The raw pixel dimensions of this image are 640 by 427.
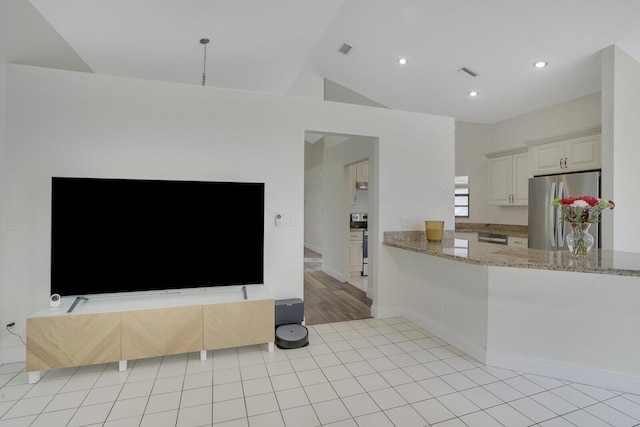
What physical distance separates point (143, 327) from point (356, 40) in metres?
4.12

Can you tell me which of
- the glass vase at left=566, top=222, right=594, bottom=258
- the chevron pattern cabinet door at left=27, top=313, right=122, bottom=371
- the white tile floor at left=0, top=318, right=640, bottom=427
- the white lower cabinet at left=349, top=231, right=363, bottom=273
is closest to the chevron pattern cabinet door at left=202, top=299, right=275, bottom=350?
the white tile floor at left=0, top=318, right=640, bottom=427

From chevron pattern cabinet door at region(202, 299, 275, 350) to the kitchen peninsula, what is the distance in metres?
1.67

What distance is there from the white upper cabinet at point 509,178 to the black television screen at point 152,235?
4.57m

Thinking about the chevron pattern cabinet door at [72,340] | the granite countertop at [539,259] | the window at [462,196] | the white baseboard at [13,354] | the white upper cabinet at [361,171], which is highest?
the white upper cabinet at [361,171]

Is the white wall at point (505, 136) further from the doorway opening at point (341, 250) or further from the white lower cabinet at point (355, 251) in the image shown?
the white lower cabinet at point (355, 251)

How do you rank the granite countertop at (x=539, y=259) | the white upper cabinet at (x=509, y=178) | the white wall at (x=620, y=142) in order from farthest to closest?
the white upper cabinet at (x=509, y=178) → the white wall at (x=620, y=142) → the granite countertop at (x=539, y=259)

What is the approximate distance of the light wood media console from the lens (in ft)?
7.67

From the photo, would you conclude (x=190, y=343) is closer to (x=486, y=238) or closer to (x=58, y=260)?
(x=58, y=260)

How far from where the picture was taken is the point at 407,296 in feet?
12.4

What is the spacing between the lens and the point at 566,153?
4469mm

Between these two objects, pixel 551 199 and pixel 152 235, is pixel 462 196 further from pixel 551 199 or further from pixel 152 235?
pixel 152 235

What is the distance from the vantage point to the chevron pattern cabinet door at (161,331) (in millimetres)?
2484

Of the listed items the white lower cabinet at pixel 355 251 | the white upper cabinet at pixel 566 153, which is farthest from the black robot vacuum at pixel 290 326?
the white upper cabinet at pixel 566 153

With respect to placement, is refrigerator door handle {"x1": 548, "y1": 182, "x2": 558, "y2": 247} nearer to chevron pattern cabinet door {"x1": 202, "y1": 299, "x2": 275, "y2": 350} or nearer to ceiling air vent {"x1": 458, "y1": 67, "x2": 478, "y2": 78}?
ceiling air vent {"x1": 458, "y1": 67, "x2": 478, "y2": 78}
